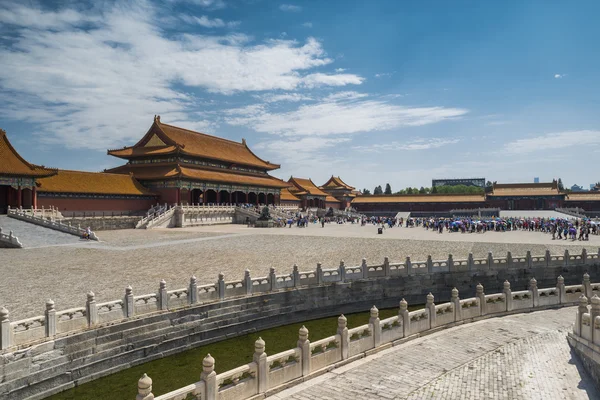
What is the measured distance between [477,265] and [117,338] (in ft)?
57.0

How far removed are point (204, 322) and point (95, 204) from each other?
1332 inches

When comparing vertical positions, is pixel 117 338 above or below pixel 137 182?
below

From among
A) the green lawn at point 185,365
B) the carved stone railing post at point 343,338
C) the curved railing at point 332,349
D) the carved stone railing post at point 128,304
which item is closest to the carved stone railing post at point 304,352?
the curved railing at point 332,349

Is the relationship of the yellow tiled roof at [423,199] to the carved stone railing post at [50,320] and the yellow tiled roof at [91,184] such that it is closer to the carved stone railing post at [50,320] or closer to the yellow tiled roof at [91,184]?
the yellow tiled roof at [91,184]

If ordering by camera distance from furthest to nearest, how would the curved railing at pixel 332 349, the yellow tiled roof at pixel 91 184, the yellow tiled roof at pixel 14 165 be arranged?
1. the yellow tiled roof at pixel 91 184
2. the yellow tiled roof at pixel 14 165
3. the curved railing at pixel 332 349

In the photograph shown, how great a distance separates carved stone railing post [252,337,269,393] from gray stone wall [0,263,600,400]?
5358 millimetres

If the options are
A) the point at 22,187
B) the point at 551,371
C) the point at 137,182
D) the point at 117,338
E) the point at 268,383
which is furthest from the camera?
the point at 137,182

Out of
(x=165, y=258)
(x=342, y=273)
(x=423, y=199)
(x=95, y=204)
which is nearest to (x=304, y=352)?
(x=342, y=273)

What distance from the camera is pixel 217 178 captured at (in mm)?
53094

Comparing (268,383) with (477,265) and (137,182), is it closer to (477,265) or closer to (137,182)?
(477,265)

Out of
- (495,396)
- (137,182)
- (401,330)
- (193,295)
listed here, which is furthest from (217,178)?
(495,396)

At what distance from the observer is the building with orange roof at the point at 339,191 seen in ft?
298

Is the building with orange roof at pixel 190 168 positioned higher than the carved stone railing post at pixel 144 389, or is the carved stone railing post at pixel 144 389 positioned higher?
the building with orange roof at pixel 190 168

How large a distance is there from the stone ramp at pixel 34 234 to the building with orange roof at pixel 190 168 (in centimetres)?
1762
